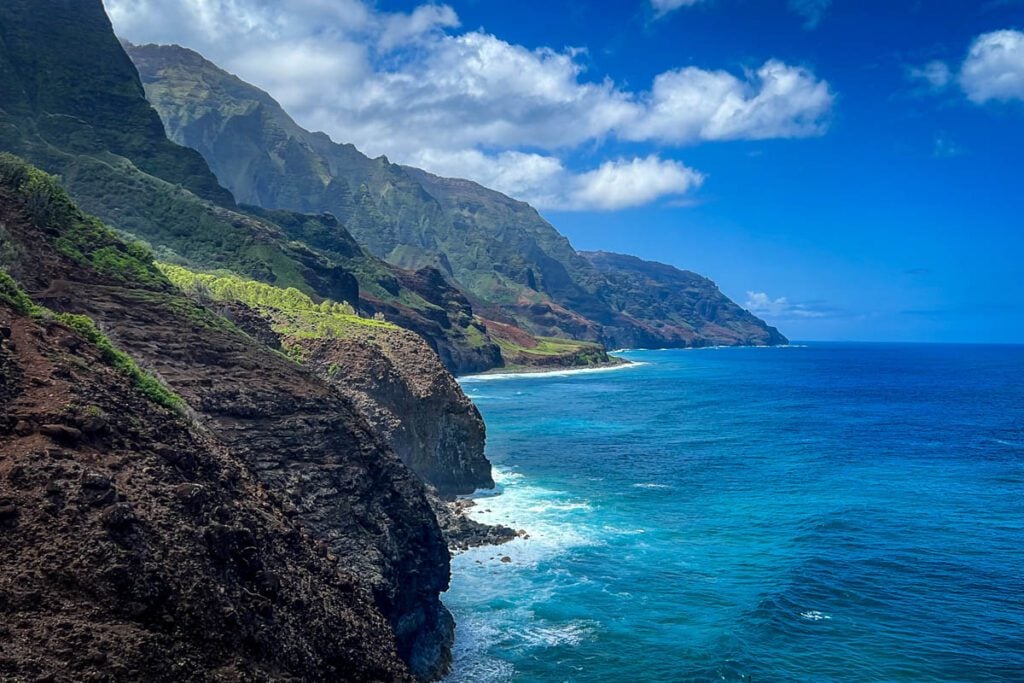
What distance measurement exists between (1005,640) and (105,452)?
41380 mm

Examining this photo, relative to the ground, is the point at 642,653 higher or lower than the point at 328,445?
lower

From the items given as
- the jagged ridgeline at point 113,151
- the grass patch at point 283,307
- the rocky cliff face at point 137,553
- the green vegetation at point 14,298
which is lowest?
the rocky cliff face at point 137,553

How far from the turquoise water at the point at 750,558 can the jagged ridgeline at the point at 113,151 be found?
169 feet

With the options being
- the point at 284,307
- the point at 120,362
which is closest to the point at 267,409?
the point at 120,362

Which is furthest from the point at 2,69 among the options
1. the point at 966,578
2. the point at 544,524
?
the point at 966,578

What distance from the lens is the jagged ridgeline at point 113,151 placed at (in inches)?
4026

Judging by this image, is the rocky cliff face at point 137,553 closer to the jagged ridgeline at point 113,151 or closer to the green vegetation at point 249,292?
the green vegetation at point 249,292

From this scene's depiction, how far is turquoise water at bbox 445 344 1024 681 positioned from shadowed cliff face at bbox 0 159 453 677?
5.89 m

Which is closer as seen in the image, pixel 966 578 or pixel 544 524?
→ pixel 966 578

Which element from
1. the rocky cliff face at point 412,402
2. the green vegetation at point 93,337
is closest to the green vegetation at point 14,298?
the green vegetation at point 93,337

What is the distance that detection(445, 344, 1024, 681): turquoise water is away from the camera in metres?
34.8

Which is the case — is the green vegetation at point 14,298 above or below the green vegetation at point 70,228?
below

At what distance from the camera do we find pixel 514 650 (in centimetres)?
3556

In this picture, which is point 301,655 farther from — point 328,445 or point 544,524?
point 544,524
